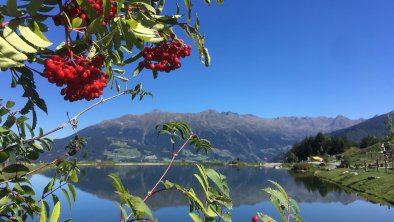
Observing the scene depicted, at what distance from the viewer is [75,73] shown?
7.68 feet

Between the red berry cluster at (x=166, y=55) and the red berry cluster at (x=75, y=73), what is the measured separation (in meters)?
0.63

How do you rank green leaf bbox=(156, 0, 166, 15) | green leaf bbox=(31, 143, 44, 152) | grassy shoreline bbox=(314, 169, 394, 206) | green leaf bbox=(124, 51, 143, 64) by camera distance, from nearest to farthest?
green leaf bbox=(156, 0, 166, 15), green leaf bbox=(124, 51, 143, 64), green leaf bbox=(31, 143, 44, 152), grassy shoreline bbox=(314, 169, 394, 206)

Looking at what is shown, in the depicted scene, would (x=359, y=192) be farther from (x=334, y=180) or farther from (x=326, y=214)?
(x=334, y=180)

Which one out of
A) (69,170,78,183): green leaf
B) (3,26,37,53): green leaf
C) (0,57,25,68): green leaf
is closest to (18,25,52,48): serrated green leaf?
(3,26,37,53): green leaf

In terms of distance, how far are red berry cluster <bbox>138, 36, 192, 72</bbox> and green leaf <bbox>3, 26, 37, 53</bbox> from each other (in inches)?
58.8

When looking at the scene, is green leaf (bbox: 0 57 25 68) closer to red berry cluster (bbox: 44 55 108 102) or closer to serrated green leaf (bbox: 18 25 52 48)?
serrated green leaf (bbox: 18 25 52 48)

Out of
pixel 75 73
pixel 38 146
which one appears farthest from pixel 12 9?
pixel 38 146

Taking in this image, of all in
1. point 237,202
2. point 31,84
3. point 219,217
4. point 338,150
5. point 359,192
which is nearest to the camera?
point 219,217

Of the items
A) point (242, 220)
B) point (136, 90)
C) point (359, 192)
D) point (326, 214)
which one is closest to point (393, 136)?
point (359, 192)

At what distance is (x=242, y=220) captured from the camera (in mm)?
50062

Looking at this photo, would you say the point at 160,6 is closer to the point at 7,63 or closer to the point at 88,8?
the point at 88,8

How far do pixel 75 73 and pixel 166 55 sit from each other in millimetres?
1180

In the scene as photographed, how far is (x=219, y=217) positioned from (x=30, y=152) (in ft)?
7.25

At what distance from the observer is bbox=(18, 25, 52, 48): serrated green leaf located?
6.15 feet
